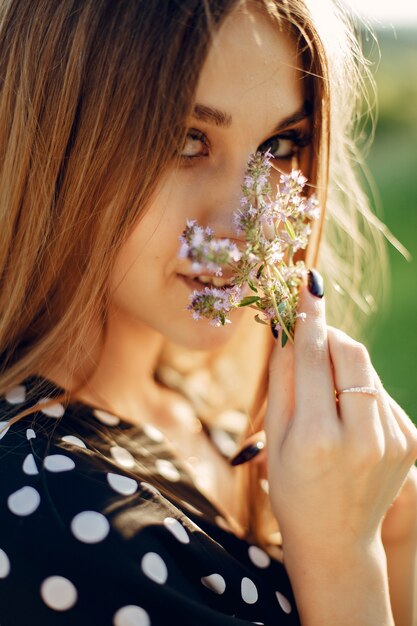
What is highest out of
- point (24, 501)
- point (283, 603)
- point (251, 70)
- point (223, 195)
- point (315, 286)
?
point (251, 70)

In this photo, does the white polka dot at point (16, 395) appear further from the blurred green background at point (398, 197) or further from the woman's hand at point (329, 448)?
the blurred green background at point (398, 197)

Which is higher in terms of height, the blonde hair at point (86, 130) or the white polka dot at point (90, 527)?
the blonde hair at point (86, 130)

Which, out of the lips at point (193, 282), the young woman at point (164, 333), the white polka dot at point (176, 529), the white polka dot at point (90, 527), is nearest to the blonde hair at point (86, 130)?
the young woman at point (164, 333)

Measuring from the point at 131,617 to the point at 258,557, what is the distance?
608 mm

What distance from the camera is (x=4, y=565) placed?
177cm

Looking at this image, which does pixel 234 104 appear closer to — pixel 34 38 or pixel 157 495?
pixel 34 38

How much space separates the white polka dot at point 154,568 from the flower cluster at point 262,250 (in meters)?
0.63

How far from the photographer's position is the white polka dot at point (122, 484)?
1.95 meters

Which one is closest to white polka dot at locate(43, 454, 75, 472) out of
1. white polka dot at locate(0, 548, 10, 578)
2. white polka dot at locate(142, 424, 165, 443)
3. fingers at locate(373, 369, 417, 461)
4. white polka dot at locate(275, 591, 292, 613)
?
white polka dot at locate(0, 548, 10, 578)

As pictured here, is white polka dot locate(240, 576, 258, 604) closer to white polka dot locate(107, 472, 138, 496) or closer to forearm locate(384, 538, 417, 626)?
Result: white polka dot locate(107, 472, 138, 496)

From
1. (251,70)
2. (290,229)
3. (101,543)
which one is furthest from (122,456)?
(251,70)

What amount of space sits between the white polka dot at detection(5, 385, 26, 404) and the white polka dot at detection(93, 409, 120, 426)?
231mm

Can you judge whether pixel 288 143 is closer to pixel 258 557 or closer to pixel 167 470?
pixel 167 470

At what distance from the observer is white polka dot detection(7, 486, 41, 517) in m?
1.82
